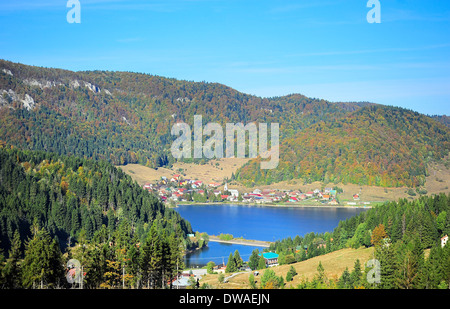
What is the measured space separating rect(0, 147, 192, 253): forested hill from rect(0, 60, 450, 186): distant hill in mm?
56899

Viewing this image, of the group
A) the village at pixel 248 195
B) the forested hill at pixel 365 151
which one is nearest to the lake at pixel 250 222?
the village at pixel 248 195

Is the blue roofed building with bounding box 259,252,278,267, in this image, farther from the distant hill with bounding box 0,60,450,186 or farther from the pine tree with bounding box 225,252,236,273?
the distant hill with bounding box 0,60,450,186

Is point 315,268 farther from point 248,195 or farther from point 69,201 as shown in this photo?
point 248,195

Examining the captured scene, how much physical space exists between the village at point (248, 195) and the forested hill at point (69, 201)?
101ft

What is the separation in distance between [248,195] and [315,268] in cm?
6633

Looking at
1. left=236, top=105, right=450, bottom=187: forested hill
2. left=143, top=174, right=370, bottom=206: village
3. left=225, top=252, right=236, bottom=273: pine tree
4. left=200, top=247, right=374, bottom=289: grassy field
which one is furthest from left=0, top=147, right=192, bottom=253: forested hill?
left=236, top=105, right=450, bottom=187: forested hill

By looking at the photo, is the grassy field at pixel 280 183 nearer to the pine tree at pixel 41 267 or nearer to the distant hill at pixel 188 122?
the distant hill at pixel 188 122

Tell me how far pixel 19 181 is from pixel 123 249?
31925 mm

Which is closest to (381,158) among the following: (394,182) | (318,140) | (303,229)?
(394,182)

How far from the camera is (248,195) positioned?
99.5 m

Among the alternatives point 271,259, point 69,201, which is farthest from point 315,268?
point 69,201

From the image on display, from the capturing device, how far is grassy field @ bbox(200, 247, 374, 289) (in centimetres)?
2969
